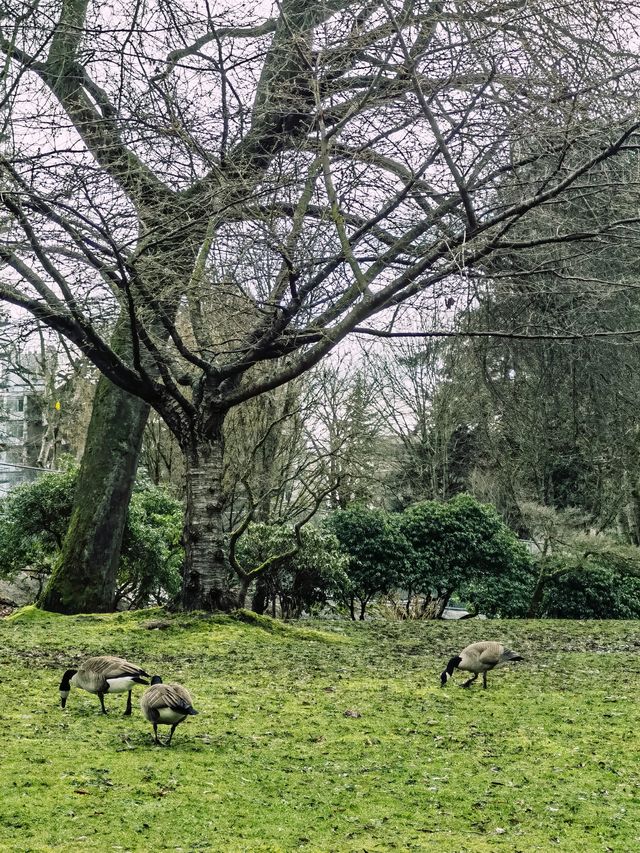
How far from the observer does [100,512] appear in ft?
39.4

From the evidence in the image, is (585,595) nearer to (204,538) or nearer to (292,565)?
(292,565)

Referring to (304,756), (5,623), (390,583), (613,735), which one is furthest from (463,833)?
(390,583)

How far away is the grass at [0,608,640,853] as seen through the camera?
4.16 m

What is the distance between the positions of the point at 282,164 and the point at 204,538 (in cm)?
426

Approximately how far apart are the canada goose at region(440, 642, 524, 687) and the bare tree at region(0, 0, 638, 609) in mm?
3282

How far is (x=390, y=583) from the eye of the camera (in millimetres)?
16812

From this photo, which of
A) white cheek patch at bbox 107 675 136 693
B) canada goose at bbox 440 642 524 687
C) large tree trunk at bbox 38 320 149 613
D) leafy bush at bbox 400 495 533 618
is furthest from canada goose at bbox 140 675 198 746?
leafy bush at bbox 400 495 533 618

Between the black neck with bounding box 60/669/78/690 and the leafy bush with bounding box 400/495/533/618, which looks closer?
the black neck with bounding box 60/669/78/690

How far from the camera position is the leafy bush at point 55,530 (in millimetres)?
13828

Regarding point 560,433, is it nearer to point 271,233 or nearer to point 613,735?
point 271,233

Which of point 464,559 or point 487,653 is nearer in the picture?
point 487,653

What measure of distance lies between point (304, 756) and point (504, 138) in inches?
227

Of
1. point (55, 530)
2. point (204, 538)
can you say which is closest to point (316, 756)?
point (204, 538)

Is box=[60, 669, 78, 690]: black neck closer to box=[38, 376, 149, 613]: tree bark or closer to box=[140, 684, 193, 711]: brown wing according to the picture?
box=[140, 684, 193, 711]: brown wing
